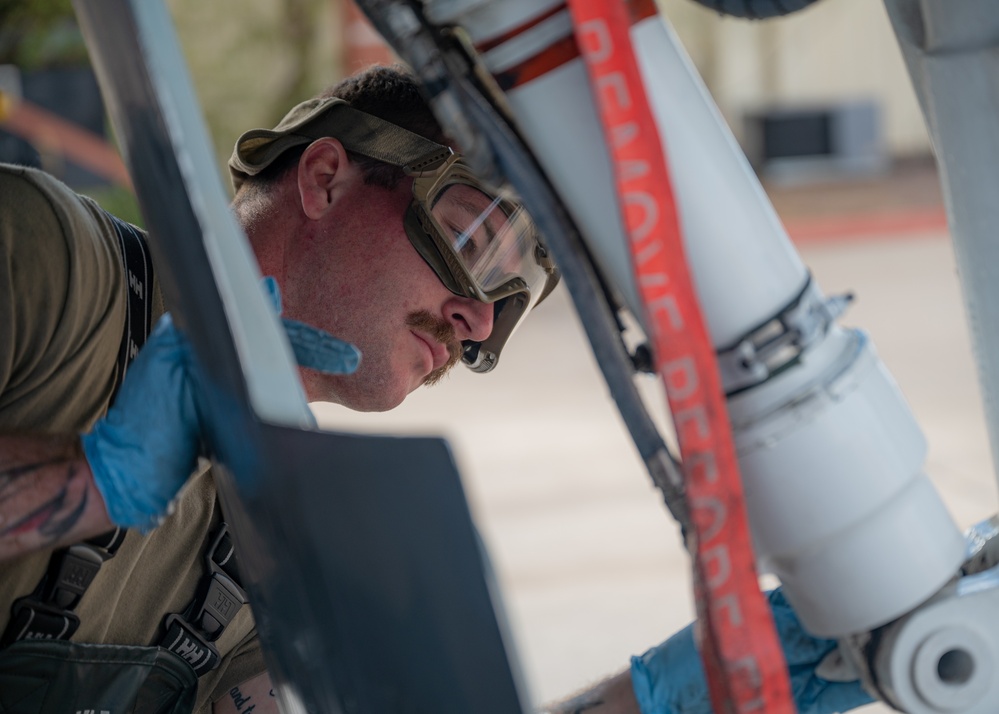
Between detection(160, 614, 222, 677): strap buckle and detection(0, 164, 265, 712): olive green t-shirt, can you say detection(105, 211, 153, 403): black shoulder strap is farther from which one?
detection(160, 614, 222, 677): strap buckle

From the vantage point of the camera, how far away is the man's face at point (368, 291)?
1.98 meters

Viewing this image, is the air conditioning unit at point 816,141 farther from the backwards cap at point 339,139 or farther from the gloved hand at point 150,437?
the gloved hand at point 150,437

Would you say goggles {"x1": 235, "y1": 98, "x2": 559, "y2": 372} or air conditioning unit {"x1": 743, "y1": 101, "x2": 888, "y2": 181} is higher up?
goggles {"x1": 235, "y1": 98, "x2": 559, "y2": 372}

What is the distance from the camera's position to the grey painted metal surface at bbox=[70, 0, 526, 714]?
104 centimetres

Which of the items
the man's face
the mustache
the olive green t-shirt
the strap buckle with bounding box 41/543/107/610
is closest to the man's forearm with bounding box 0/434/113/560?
the olive green t-shirt

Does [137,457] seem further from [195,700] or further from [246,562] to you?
[195,700]

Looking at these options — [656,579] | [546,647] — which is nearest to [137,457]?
[546,647]

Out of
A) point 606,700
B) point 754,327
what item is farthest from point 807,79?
point 754,327

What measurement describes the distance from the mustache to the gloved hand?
2.69 feet

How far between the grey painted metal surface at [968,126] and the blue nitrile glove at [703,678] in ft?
1.12

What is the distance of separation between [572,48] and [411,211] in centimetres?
91

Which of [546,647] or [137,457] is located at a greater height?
[137,457]

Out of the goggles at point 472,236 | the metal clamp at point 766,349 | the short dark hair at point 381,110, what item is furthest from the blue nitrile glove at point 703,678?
the short dark hair at point 381,110

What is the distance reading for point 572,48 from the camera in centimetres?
107
